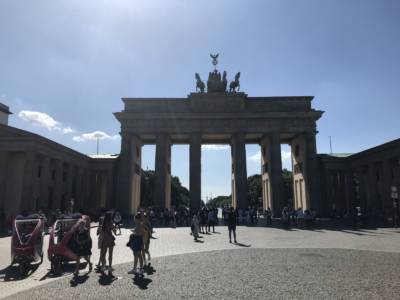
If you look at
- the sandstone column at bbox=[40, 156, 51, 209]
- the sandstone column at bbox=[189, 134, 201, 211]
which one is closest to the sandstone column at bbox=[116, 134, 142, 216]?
the sandstone column at bbox=[189, 134, 201, 211]

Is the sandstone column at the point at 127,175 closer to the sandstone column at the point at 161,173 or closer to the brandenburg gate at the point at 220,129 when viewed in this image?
the brandenburg gate at the point at 220,129

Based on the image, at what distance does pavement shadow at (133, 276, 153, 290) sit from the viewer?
8812 mm

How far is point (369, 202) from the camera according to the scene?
41.6 m

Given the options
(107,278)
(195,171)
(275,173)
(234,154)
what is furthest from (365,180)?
(107,278)

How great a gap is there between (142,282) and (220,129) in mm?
36012

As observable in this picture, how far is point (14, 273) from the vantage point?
11016 mm

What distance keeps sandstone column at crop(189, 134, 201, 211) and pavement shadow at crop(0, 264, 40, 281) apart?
3098 centimetres

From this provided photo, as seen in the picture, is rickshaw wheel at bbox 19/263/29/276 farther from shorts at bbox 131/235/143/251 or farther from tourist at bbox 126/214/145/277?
shorts at bbox 131/235/143/251

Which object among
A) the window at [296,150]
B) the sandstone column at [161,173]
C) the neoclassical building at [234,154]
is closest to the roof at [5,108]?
the neoclassical building at [234,154]

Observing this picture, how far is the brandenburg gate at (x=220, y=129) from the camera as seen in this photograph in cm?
4294

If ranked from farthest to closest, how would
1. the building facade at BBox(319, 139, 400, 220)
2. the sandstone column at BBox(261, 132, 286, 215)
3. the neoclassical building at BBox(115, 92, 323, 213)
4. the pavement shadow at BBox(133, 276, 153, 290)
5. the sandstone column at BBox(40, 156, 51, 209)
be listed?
the neoclassical building at BBox(115, 92, 323, 213) → the sandstone column at BBox(261, 132, 286, 215) → the sandstone column at BBox(40, 156, 51, 209) → the building facade at BBox(319, 139, 400, 220) → the pavement shadow at BBox(133, 276, 153, 290)

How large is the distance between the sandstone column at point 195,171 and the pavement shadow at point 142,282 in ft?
107

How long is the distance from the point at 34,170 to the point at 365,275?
A: 34903 millimetres

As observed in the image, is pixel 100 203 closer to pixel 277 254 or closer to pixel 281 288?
pixel 277 254
